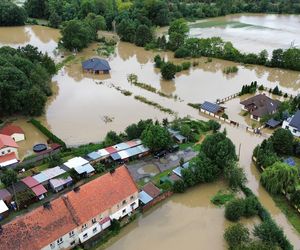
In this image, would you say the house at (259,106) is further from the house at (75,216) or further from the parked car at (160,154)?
the house at (75,216)

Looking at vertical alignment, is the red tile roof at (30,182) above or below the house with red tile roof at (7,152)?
below

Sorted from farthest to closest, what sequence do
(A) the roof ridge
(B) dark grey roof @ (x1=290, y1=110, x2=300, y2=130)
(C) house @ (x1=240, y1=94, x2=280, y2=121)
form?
1. (C) house @ (x1=240, y1=94, x2=280, y2=121)
2. (B) dark grey roof @ (x1=290, y1=110, x2=300, y2=130)
3. (A) the roof ridge

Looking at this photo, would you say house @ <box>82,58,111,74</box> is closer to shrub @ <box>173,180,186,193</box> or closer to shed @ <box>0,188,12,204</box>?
shed @ <box>0,188,12,204</box>

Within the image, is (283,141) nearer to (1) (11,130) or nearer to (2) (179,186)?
(2) (179,186)

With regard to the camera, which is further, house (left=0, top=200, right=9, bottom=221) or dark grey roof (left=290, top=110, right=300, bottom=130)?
dark grey roof (left=290, top=110, right=300, bottom=130)

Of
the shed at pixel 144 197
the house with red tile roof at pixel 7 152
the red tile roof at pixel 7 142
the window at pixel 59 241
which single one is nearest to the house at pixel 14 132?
the red tile roof at pixel 7 142

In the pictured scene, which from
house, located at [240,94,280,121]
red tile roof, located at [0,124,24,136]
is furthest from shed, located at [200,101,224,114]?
red tile roof, located at [0,124,24,136]

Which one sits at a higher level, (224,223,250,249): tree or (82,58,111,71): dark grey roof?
(82,58,111,71): dark grey roof

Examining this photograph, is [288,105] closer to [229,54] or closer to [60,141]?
[229,54]
